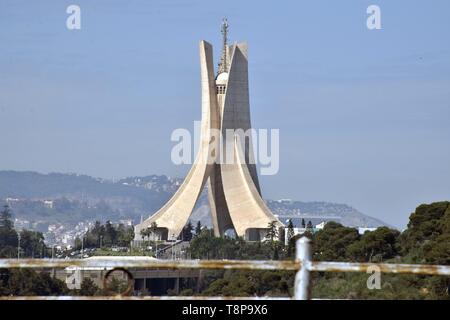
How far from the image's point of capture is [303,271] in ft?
23.8

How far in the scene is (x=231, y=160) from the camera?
6712 cm

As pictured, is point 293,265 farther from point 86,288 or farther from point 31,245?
point 31,245

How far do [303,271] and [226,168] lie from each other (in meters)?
60.2

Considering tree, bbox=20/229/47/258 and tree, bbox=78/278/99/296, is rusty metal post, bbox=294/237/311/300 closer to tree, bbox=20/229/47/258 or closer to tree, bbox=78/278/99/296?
tree, bbox=78/278/99/296

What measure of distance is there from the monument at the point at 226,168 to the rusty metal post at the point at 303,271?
57.9 m

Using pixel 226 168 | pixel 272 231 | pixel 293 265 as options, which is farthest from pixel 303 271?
pixel 226 168

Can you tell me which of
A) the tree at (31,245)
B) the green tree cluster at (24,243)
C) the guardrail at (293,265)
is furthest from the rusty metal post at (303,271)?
the tree at (31,245)

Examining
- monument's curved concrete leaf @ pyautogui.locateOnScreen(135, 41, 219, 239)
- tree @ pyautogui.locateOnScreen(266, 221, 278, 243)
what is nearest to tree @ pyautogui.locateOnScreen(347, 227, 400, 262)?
tree @ pyautogui.locateOnScreen(266, 221, 278, 243)

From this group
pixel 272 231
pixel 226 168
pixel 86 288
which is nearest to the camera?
pixel 86 288

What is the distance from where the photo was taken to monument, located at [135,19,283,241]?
218 ft

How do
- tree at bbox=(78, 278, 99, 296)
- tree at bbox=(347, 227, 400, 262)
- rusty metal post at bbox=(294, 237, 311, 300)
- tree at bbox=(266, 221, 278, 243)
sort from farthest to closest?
tree at bbox=(266, 221, 278, 243) → tree at bbox=(347, 227, 400, 262) → tree at bbox=(78, 278, 99, 296) → rusty metal post at bbox=(294, 237, 311, 300)

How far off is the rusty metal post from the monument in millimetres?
57866

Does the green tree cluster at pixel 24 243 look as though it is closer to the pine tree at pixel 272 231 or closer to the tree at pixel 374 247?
the pine tree at pixel 272 231
